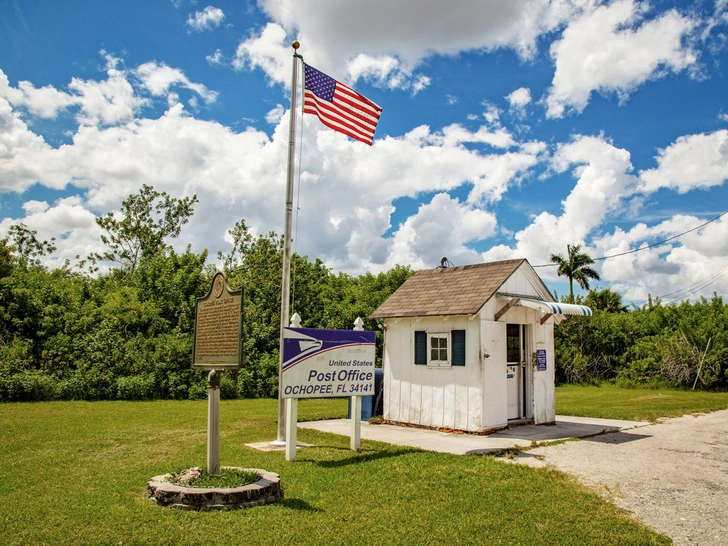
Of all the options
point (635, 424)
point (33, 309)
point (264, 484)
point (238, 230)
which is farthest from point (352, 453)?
point (238, 230)

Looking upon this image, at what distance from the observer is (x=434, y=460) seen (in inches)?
318

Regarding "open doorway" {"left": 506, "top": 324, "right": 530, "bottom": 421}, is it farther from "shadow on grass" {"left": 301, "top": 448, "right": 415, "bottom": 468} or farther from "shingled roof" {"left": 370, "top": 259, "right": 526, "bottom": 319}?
"shadow on grass" {"left": 301, "top": 448, "right": 415, "bottom": 468}

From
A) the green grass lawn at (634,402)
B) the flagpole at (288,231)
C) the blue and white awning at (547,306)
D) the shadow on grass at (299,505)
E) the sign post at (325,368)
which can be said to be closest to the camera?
the shadow on grass at (299,505)

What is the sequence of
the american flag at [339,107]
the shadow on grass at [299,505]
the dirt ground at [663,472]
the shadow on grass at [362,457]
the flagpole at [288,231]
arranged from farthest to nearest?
the american flag at [339,107]
the flagpole at [288,231]
the shadow on grass at [362,457]
the shadow on grass at [299,505]
the dirt ground at [663,472]

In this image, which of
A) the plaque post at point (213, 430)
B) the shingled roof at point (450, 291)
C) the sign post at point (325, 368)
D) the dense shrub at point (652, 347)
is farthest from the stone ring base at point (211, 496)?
the dense shrub at point (652, 347)

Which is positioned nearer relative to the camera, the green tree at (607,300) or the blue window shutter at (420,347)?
the blue window shutter at (420,347)

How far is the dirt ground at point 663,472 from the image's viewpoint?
18.4 ft

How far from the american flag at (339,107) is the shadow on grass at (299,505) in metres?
6.69

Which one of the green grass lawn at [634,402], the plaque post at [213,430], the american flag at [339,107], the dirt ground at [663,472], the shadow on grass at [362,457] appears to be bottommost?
the green grass lawn at [634,402]

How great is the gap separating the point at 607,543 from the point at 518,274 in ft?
25.5

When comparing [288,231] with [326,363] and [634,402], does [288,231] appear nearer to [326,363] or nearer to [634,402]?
[326,363]

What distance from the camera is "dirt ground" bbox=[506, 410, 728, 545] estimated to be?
5.59m

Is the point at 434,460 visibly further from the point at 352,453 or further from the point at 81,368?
the point at 81,368

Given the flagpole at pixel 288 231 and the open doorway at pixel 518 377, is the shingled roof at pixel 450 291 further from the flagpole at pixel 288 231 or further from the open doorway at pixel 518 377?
the flagpole at pixel 288 231
